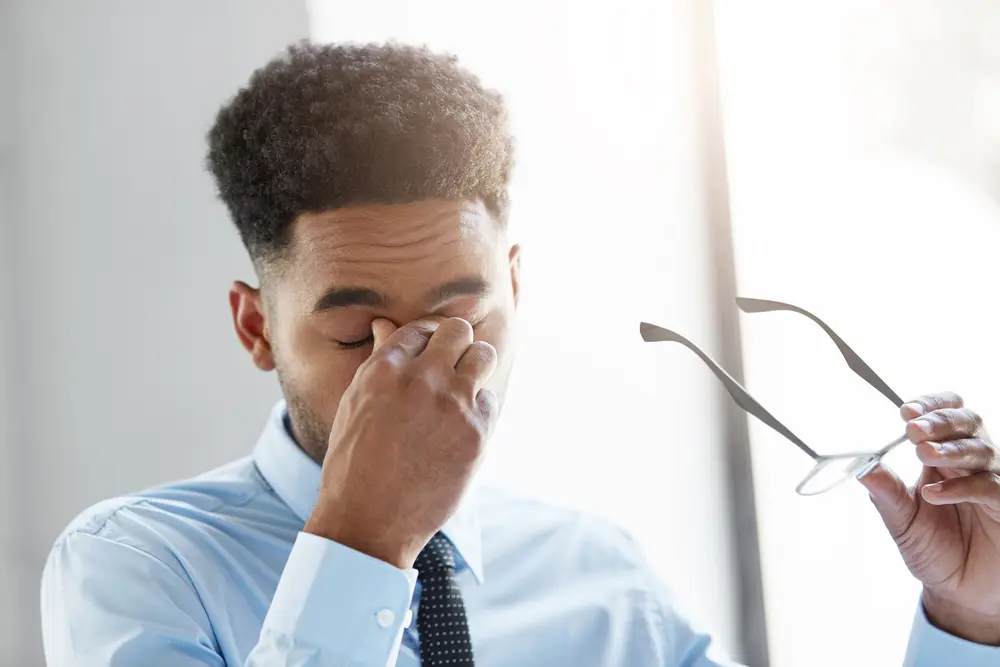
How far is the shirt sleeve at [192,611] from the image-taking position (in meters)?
0.84

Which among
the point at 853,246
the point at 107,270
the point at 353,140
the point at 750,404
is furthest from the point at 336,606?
the point at 853,246

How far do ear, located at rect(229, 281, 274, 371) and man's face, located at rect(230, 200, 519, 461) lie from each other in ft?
0.15

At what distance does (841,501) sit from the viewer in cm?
163

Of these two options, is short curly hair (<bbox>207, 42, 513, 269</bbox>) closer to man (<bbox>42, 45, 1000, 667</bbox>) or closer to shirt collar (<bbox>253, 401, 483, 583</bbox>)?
man (<bbox>42, 45, 1000, 667</bbox>)

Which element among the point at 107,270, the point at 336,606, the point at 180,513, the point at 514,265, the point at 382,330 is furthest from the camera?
the point at 107,270

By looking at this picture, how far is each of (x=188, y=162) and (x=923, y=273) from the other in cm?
123

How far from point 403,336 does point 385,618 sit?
293mm

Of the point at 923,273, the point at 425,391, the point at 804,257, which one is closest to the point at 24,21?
the point at 425,391

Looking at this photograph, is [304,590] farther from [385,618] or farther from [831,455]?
[831,455]

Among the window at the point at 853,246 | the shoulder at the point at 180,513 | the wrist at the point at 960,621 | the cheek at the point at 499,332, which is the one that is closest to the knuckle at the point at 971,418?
the wrist at the point at 960,621

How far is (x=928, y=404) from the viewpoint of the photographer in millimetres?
1012

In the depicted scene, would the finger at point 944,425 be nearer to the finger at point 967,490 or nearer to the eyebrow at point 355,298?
the finger at point 967,490

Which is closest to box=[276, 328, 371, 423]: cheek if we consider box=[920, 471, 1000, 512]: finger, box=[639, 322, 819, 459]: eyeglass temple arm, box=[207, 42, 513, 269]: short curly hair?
box=[207, 42, 513, 269]: short curly hair

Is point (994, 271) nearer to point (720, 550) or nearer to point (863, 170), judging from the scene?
point (863, 170)
